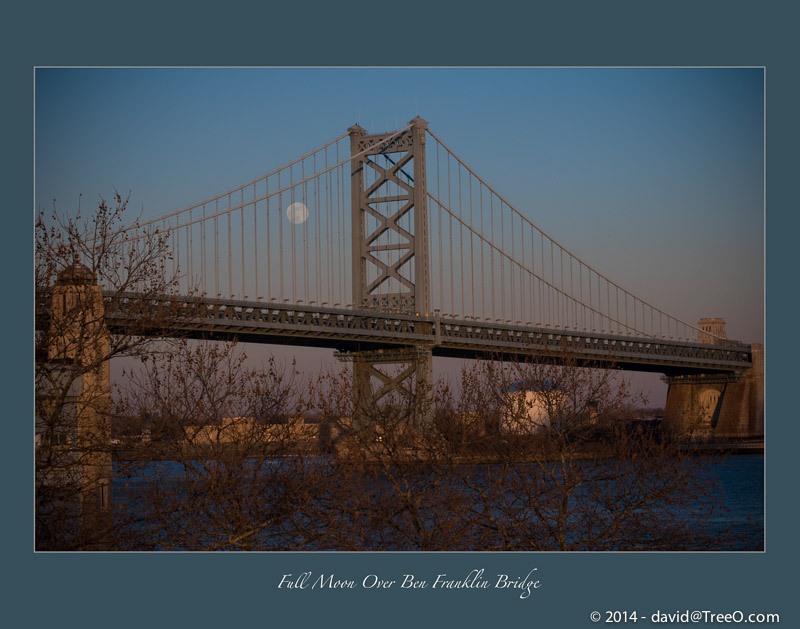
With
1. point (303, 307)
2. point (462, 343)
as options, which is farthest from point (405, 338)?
point (303, 307)

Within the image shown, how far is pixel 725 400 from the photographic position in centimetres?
4078

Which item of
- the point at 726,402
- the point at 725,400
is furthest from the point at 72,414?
the point at 725,400

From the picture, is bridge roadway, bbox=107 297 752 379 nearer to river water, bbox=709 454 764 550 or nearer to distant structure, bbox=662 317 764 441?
distant structure, bbox=662 317 764 441

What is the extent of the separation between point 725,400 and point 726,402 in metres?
0.14

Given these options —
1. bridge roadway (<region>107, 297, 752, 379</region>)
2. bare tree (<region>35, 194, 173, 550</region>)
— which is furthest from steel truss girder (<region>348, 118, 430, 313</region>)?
bare tree (<region>35, 194, 173, 550</region>)

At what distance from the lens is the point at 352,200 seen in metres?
37.0

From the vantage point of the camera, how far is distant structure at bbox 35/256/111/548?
9773 mm

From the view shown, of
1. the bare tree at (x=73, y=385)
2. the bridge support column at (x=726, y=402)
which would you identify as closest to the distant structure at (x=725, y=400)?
the bridge support column at (x=726, y=402)

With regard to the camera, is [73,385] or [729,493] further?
[729,493]

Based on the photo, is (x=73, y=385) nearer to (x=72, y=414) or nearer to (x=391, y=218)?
(x=72, y=414)

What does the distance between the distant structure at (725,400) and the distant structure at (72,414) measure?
101 ft

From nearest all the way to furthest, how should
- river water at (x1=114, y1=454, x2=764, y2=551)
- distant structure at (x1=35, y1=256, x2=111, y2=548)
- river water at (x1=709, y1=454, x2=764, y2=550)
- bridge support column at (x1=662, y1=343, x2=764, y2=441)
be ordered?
distant structure at (x1=35, y1=256, x2=111, y2=548) → river water at (x1=114, y1=454, x2=764, y2=551) → river water at (x1=709, y1=454, x2=764, y2=550) → bridge support column at (x1=662, y1=343, x2=764, y2=441)

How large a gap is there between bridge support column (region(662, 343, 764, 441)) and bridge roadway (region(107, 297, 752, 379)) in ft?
1.50

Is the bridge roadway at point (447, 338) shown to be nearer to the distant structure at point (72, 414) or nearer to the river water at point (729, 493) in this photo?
the river water at point (729, 493)
